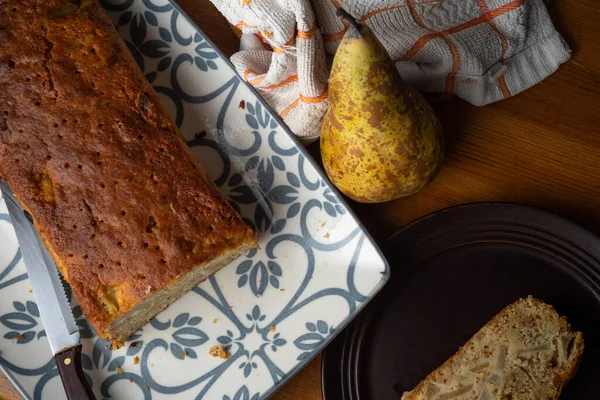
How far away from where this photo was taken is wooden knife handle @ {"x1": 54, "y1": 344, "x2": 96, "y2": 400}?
146cm

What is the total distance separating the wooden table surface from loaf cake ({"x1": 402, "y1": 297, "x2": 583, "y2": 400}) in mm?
284

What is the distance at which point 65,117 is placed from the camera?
4.75 feet

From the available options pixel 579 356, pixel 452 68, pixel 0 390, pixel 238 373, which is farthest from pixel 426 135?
pixel 0 390

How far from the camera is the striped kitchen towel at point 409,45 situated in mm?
1441

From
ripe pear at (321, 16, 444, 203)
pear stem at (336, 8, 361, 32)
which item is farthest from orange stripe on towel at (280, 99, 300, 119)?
pear stem at (336, 8, 361, 32)

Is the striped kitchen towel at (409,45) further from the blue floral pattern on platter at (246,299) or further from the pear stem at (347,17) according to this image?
the pear stem at (347,17)

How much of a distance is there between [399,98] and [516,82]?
0.42 meters

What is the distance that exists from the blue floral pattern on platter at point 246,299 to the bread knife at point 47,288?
54mm

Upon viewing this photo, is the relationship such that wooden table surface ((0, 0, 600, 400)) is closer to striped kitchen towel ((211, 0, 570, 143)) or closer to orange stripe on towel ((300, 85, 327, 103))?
striped kitchen towel ((211, 0, 570, 143))

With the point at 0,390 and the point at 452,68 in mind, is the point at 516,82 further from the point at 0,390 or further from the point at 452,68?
the point at 0,390

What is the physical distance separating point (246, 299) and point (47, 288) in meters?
0.48

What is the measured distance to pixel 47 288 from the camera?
1.52m

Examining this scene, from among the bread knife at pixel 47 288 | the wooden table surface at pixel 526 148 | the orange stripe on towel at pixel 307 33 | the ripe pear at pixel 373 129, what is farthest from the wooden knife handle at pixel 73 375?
the orange stripe on towel at pixel 307 33

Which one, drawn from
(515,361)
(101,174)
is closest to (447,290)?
(515,361)
